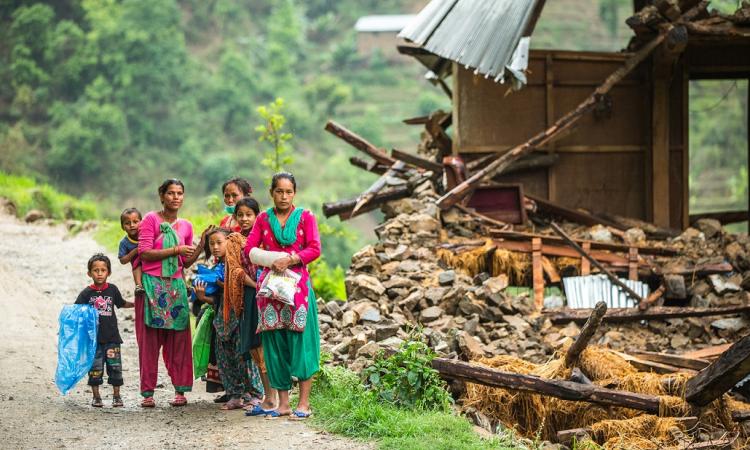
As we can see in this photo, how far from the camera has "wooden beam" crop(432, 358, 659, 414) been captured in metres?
7.25

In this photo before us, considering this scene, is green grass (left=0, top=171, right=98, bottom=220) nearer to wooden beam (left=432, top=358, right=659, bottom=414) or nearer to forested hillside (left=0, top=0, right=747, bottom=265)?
wooden beam (left=432, top=358, right=659, bottom=414)

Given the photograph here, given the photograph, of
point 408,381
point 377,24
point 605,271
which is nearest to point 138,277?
point 408,381

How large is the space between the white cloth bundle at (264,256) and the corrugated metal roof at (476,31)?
19.1 feet

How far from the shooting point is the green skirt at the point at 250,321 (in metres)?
6.80

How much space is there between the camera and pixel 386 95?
2090 inches

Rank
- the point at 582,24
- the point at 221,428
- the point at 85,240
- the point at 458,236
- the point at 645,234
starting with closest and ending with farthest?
the point at 221,428, the point at 458,236, the point at 645,234, the point at 85,240, the point at 582,24

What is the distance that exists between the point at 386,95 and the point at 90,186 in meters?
18.1

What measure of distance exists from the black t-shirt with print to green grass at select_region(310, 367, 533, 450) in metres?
1.63

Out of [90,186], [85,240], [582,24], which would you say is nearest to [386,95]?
[582,24]

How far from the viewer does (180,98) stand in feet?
151

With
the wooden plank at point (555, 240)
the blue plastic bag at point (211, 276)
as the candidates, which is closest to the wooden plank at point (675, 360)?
the wooden plank at point (555, 240)

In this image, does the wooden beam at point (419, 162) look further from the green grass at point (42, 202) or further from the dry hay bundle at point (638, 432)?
the green grass at point (42, 202)

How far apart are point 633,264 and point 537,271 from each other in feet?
3.81

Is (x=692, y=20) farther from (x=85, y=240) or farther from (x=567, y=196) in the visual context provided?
(x=85, y=240)
